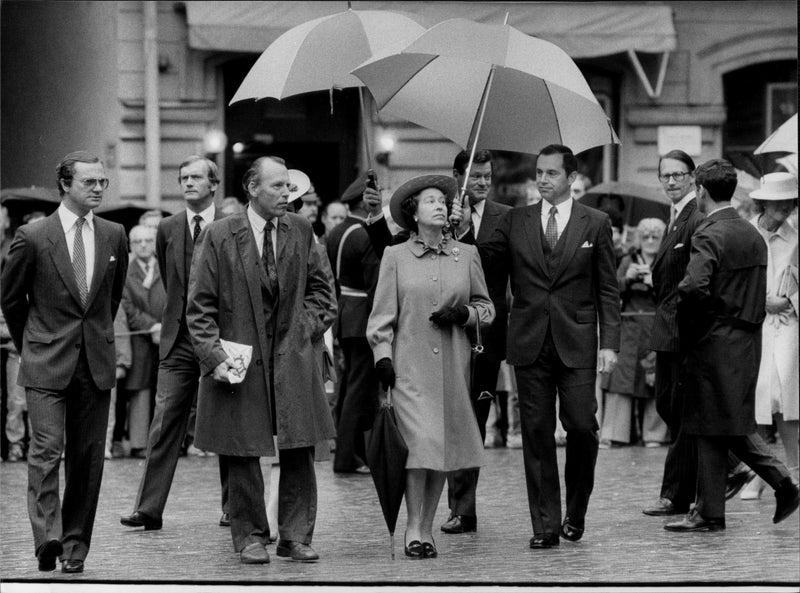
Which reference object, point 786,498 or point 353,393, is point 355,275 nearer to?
point 353,393

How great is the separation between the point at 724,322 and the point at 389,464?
2332 mm

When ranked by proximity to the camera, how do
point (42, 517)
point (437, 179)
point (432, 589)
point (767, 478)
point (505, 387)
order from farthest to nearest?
point (505, 387) < point (767, 478) < point (437, 179) < point (42, 517) < point (432, 589)

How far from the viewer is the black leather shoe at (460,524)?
34.7 ft

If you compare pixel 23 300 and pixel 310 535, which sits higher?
pixel 23 300

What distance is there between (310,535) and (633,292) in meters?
6.93

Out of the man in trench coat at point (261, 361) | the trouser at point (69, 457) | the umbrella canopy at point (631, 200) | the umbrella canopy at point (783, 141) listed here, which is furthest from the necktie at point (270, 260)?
the umbrella canopy at point (631, 200)

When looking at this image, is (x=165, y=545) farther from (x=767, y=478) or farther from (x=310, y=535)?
(x=767, y=478)

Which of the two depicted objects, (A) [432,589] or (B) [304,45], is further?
(B) [304,45]

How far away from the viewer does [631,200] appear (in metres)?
18.2

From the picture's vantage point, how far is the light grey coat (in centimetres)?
947

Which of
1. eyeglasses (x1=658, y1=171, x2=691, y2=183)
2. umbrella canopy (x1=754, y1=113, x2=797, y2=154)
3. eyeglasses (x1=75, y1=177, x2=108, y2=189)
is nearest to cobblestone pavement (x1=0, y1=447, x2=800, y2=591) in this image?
eyeglasses (x1=75, y1=177, x2=108, y2=189)

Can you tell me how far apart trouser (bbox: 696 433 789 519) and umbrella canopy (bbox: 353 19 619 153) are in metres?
1.91

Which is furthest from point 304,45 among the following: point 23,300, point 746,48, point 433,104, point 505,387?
point 746,48

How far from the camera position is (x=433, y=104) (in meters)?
10.6
